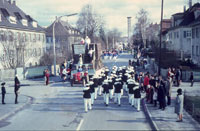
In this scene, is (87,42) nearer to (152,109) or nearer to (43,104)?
(43,104)

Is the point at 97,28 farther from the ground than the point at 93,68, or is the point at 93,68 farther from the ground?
the point at 97,28

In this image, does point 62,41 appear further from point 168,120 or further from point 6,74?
point 168,120

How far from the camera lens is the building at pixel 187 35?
118 feet

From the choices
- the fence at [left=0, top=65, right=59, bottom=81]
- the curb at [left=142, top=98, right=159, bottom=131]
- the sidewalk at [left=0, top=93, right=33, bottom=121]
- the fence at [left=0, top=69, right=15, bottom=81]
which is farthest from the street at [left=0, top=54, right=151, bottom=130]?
the fence at [left=0, top=69, right=15, bottom=81]

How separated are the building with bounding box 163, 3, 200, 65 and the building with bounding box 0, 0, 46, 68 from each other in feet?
68.0

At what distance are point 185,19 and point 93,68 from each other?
24.7 m

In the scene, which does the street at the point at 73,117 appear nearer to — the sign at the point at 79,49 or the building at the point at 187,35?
the sign at the point at 79,49

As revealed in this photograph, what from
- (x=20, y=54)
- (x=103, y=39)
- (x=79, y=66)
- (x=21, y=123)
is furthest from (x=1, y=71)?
(x=103, y=39)

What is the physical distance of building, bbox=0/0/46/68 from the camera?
33.2 meters

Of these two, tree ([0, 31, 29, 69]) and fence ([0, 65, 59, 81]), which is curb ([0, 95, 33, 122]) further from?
tree ([0, 31, 29, 69])

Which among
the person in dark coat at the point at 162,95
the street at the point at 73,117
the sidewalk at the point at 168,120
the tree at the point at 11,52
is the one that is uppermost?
the tree at the point at 11,52

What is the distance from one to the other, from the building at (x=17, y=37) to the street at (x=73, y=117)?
16527mm

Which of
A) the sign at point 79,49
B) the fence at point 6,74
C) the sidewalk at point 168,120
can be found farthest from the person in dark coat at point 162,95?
the fence at point 6,74

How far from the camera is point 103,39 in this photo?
273 feet
